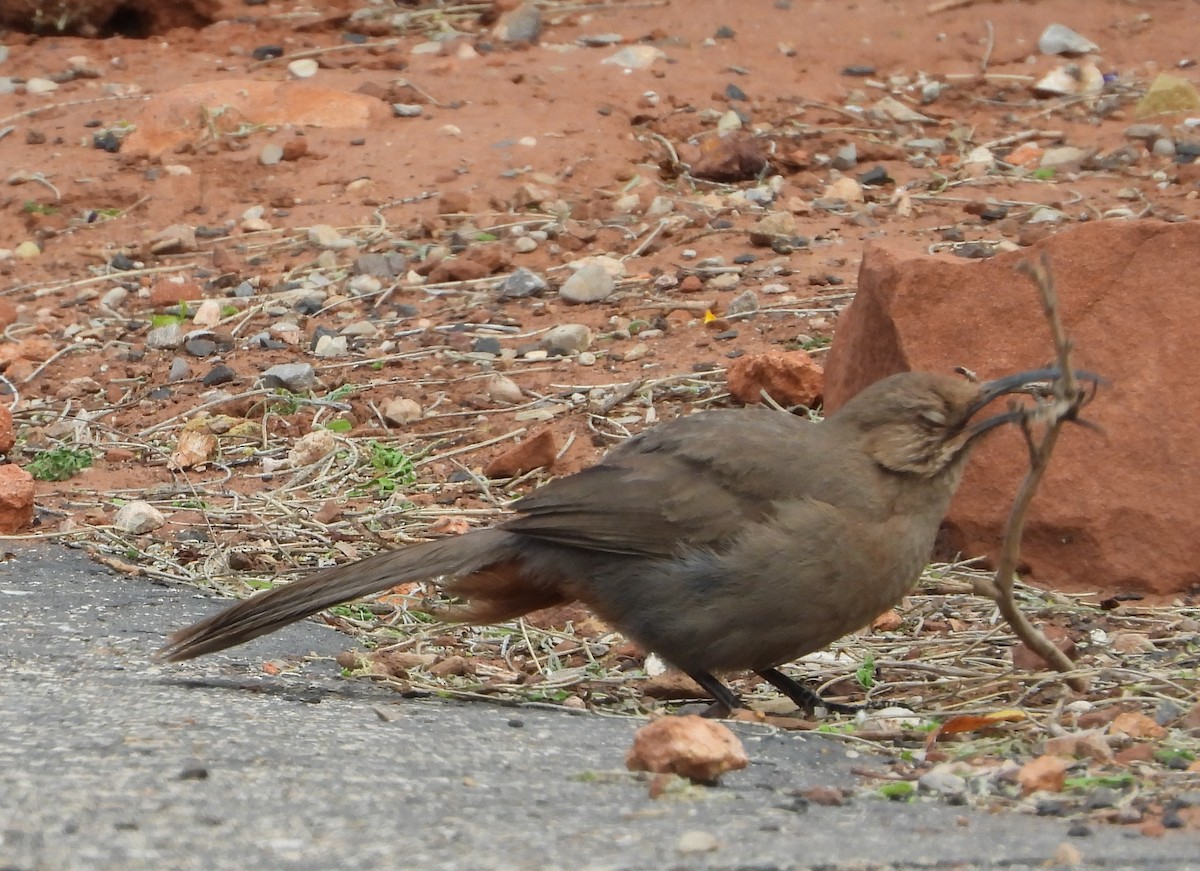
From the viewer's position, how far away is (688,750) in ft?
10.5

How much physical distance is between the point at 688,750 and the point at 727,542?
1.19m

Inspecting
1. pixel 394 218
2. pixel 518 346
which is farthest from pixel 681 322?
pixel 394 218

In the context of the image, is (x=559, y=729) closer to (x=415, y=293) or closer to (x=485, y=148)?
(x=415, y=293)

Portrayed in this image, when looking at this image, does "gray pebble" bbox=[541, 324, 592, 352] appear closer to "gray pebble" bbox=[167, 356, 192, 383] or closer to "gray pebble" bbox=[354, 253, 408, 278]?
"gray pebble" bbox=[354, 253, 408, 278]

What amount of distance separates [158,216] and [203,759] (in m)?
6.49

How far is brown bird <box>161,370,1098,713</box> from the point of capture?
4.22 metres

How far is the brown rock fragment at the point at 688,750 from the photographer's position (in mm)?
3221

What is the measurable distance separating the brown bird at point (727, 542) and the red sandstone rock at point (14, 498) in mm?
1675

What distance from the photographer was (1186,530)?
5.11 m

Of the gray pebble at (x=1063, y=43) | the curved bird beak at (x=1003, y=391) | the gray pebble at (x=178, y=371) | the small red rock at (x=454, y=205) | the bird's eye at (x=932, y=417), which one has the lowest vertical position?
the gray pebble at (x=178, y=371)

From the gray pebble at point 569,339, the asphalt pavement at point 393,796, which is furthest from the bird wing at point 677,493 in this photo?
A: the gray pebble at point 569,339

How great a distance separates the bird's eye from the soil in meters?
1.33

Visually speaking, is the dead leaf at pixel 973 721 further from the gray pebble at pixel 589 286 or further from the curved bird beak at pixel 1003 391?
the gray pebble at pixel 589 286

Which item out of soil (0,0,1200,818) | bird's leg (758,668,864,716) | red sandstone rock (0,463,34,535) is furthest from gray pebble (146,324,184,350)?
bird's leg (758,668,864,716)
